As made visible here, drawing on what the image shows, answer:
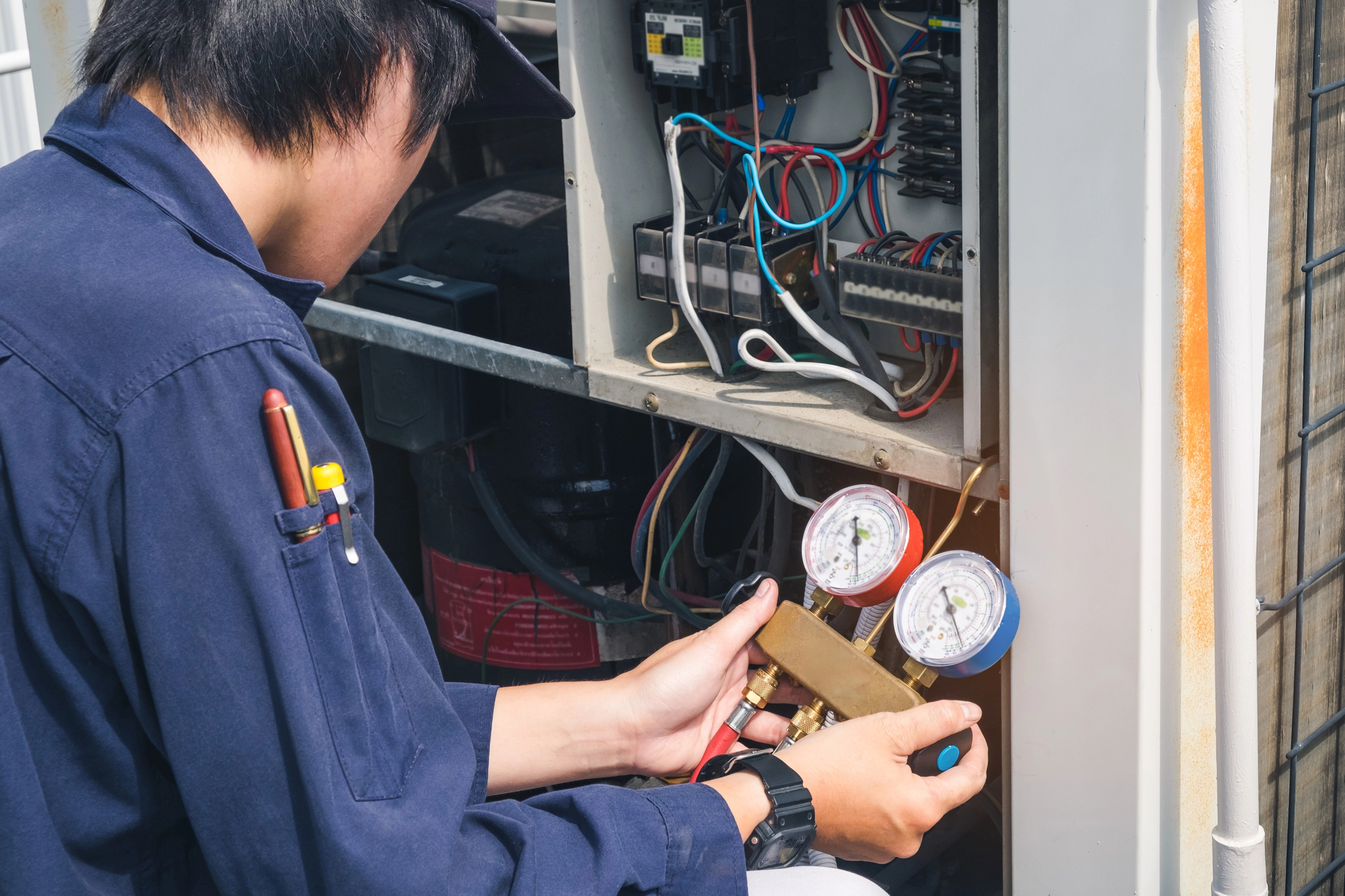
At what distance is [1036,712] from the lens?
121cm

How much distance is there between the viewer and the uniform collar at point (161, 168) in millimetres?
849

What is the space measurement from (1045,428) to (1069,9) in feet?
1.15

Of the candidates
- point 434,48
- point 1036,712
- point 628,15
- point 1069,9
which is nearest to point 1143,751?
point 1036,712

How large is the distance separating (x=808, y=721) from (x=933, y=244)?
1.66ft

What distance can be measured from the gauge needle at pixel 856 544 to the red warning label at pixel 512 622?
2.22 feet

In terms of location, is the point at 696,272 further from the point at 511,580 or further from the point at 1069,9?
the point at 511,580

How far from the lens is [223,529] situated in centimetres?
76

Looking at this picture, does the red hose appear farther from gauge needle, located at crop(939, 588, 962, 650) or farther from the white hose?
gauge needle, located at crop(939, 588, 962, 650)

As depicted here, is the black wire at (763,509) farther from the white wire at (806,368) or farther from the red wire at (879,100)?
the red wire at (879,100)

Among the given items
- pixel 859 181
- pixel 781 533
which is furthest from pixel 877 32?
pixel 781 533

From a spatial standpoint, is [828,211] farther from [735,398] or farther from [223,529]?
[223,529]

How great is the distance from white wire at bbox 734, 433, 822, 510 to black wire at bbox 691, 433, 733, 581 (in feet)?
0.14

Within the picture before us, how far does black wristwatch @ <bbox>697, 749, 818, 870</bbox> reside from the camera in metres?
1.09

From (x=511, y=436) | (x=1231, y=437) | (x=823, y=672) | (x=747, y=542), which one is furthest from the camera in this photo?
(x=511, y=436)
